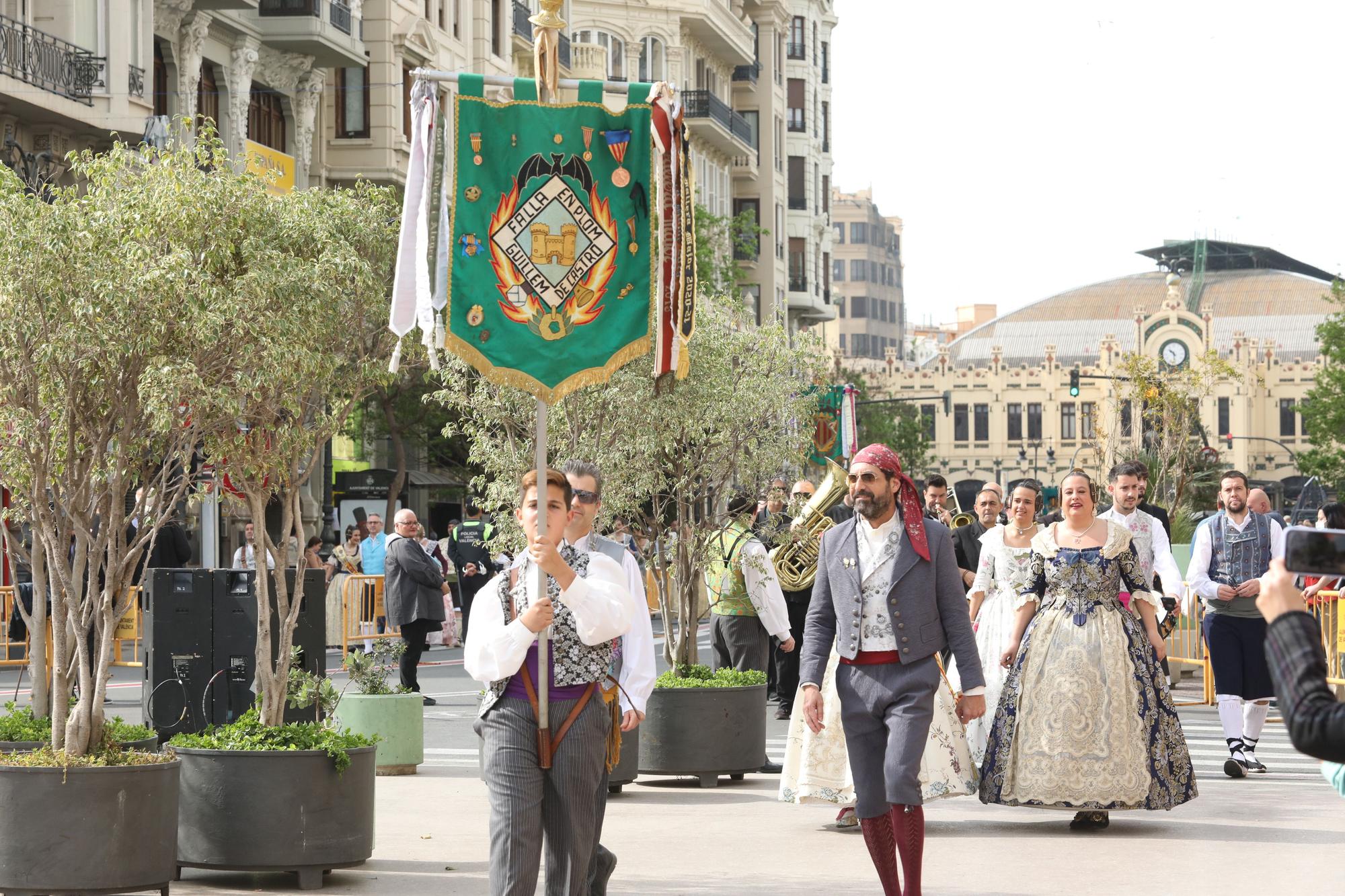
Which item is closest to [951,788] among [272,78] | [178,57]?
[178,57]

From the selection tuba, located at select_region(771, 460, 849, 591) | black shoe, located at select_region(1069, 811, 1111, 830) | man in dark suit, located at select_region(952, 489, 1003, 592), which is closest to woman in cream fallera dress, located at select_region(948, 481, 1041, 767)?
black shoe, located at select_region(1069, 811, 1111, 830)

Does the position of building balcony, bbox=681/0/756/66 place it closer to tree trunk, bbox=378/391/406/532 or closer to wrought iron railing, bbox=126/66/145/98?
tree trunk, bbox=378/391/406/532

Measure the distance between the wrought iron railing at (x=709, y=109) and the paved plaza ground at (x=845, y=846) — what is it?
165ft

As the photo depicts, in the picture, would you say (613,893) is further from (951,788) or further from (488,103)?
(488,103)

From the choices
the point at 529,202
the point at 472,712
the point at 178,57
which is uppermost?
the point at 178,57

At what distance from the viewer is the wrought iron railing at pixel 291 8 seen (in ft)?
117

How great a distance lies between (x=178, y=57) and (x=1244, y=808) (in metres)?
25.3

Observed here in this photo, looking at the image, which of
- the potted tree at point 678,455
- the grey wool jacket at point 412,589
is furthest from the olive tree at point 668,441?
the grey wool jacket at point 412,589

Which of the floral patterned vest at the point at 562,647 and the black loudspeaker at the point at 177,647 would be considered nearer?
the floral patterned vest at the point at 562,647

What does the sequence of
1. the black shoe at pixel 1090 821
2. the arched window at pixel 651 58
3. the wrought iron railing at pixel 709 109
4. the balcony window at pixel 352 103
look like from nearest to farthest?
the black shoe at pixel 1090 821 → the balcony window at pixel 352 103 → the arched window at pixel 651 58 → the wrought iron railing at pixel 709 109

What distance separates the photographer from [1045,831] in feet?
33.6

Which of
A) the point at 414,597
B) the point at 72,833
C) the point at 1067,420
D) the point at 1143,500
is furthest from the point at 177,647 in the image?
the point at 1067,420

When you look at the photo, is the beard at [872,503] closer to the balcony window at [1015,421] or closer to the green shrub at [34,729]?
the green shrub at [34,729]

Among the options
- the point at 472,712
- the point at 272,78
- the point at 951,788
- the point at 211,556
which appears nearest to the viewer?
the point at 951,788
